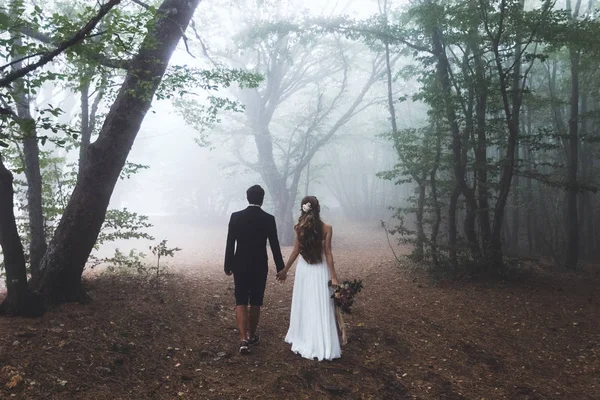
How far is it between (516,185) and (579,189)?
5.10 m

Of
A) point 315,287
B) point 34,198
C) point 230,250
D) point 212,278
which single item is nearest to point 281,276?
point 315,287

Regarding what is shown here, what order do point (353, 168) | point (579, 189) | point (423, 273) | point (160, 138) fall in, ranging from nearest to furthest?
point (579, 189) < point (423, 273) < point (353, 168) < point (160, 138)

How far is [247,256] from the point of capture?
5.03 m

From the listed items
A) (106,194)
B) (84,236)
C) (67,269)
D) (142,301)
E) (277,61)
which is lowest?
(142,301)

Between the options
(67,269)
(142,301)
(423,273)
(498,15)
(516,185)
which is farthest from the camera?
(516,185)

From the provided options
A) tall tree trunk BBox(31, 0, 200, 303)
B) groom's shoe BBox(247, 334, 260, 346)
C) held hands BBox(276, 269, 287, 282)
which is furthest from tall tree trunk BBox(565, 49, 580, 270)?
tall tree trunk BBox(31, 0, 200, 303)

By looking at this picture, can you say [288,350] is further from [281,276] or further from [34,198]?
[34,198]

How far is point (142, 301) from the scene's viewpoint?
6.40m

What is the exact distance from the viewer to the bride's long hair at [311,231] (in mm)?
4965

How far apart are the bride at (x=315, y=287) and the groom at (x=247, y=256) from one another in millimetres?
348

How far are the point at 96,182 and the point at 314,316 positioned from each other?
3851 millimetres

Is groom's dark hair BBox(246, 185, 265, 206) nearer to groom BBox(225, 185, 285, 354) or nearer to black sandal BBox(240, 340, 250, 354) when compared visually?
groom BBox(225, 185, 285, 354)

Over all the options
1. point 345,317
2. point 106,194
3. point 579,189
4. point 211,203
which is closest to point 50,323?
point 106,194

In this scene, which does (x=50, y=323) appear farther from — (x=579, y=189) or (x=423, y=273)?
(x=579, y=189)
